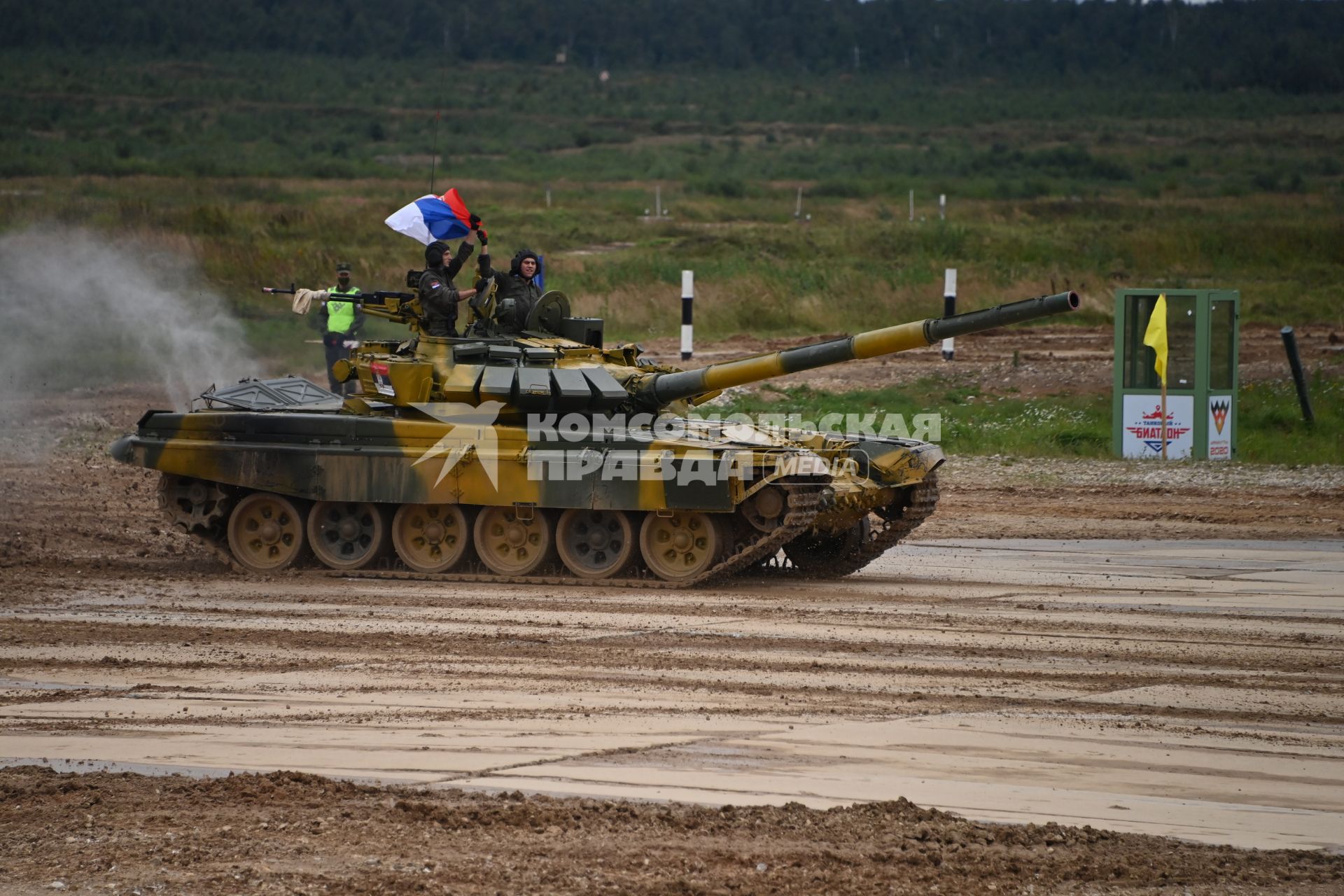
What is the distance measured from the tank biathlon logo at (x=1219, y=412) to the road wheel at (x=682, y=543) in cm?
840

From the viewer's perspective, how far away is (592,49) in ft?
315

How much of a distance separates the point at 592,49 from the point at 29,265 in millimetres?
71154

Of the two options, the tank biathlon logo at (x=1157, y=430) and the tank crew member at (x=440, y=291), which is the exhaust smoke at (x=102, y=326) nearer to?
the tank crew member at (x=440, y=291)

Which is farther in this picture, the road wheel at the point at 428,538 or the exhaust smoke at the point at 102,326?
the exhaust smoke at the point at 102,326

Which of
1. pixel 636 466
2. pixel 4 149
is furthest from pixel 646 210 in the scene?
pixel 636 466

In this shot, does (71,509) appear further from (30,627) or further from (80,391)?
(80,391)

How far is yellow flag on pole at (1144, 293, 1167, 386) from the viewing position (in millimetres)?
19203

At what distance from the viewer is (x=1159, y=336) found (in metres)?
19.2

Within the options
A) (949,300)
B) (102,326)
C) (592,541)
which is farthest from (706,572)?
(102,326)

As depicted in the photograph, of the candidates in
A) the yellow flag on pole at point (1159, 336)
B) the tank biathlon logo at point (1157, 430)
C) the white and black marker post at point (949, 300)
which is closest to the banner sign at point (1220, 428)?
the tank biathlon logo at point (1157, 430)

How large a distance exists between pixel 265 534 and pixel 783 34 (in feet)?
292

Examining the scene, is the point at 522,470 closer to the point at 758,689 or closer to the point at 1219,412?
the point at 758,689

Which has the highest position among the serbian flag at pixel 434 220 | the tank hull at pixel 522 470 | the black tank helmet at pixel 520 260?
the serbian flag at pixel 434 220

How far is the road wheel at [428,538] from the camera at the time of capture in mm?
14477
